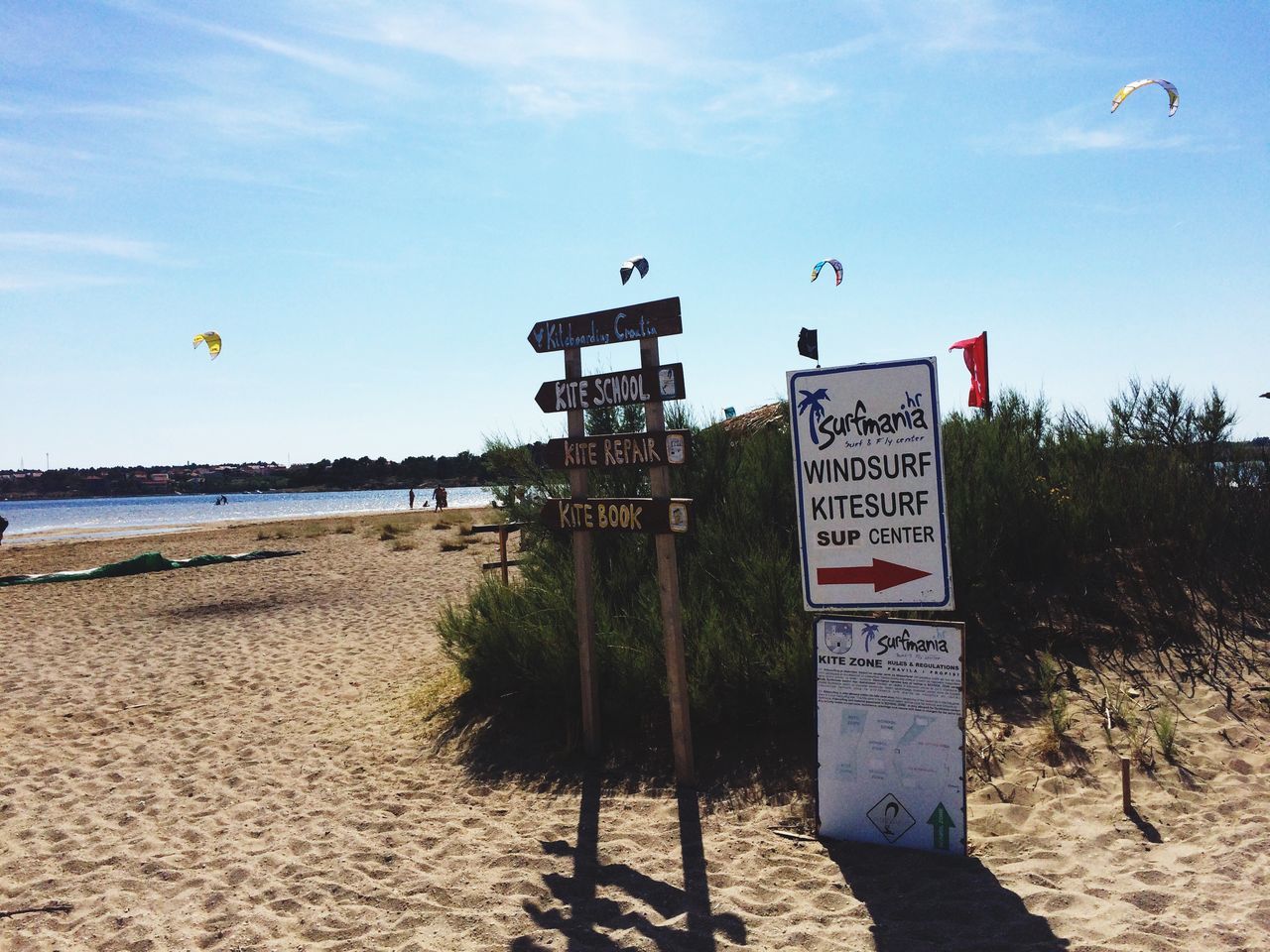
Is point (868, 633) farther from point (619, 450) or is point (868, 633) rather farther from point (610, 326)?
point (610, 326)

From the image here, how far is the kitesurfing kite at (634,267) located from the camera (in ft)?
31.7

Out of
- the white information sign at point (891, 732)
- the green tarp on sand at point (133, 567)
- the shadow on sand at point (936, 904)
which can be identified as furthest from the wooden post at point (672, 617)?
the green tarp on sand at point (133, 567)

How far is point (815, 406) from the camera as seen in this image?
4.82m

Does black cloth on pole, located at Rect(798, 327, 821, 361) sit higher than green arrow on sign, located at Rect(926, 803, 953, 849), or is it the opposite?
black cloth on pole, located at Rect(798, 327, 821, 361)

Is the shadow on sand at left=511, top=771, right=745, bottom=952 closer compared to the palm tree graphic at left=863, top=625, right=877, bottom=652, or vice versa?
the shadow on sand at left=511, top=771, right=745, bottom=952

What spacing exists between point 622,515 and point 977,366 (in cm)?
642

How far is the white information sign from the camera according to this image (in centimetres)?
454

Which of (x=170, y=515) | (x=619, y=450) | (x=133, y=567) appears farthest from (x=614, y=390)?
(x=170, y=515)

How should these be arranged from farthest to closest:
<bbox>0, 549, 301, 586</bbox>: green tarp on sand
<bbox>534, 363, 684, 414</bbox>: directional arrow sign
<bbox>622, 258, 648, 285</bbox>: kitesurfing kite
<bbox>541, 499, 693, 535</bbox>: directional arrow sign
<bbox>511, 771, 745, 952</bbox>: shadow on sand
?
<bbox>0, 549, 301, 586</bbox>: green tarp on sand, <bbox>622, 258, 648, 285</bbox>: kitesurfing kite, <bbox>534, 363, 684, 414</bbox>: directional arrow sign, <bbox>541, 499, 693, 535</bbox>: directional arrow sign, <bbox>511, 771, 745, 952</bbox>: shadow on sand

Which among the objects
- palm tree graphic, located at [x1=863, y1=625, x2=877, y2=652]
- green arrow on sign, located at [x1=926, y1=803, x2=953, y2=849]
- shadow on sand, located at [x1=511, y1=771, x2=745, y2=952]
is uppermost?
palm tree graphic, located at [x1=863, y1=625, x2=877, y2=652]

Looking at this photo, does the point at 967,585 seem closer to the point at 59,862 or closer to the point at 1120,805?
the point at 1120,805

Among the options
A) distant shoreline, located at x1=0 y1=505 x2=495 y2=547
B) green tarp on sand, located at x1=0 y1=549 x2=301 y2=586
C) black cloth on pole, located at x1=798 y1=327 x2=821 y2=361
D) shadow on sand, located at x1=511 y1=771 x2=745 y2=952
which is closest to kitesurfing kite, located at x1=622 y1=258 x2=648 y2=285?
black cloth on pole, located at x1=798 y1=327 x2=821 y2=361

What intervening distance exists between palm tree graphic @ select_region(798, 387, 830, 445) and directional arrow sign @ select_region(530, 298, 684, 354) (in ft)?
3.58

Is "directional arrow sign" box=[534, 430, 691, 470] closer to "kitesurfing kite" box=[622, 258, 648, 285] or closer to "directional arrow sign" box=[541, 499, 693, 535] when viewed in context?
"directional arrow sign" box=[541, 499, 693, 535]
